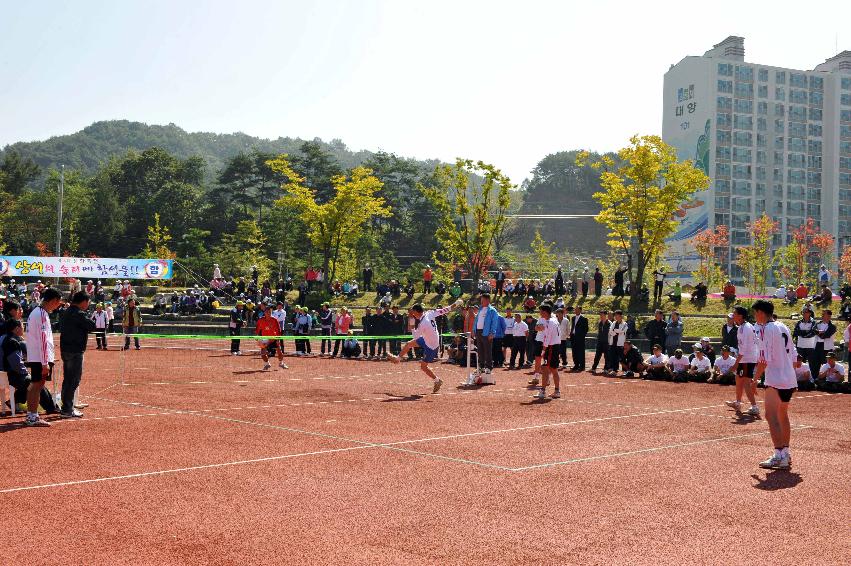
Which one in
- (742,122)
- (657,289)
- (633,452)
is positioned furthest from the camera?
(742,122)

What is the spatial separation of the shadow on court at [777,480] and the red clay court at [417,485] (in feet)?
0.16

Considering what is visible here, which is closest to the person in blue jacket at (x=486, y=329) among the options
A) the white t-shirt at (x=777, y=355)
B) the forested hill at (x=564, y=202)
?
the white t-shirt at (x=777, y=355)

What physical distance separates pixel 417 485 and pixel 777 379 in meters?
5.00

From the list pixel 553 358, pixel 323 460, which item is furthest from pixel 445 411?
pixel 323 460

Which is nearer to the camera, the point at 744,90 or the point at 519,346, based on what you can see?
the point at 519,346

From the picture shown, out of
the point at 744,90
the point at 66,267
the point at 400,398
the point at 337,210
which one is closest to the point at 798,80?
the point at 744,90

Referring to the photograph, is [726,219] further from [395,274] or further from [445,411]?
[445,411]

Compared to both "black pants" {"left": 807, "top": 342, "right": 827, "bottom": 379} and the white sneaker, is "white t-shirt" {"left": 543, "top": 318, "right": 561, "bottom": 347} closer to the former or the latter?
"black pants" {"left": 807, "top": 342, "right": 827, "bottom": 379}

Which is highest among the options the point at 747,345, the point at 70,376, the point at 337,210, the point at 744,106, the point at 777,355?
the point at 744,106

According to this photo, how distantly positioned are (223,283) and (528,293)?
59.2ft

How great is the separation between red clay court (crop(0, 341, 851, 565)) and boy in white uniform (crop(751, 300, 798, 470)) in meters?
0.34

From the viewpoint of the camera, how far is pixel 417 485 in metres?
9.39

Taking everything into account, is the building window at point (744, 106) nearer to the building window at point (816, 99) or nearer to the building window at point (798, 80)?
the building window at point (798, 80)

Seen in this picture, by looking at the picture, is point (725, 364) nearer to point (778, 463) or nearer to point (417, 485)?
point (778, 463)
